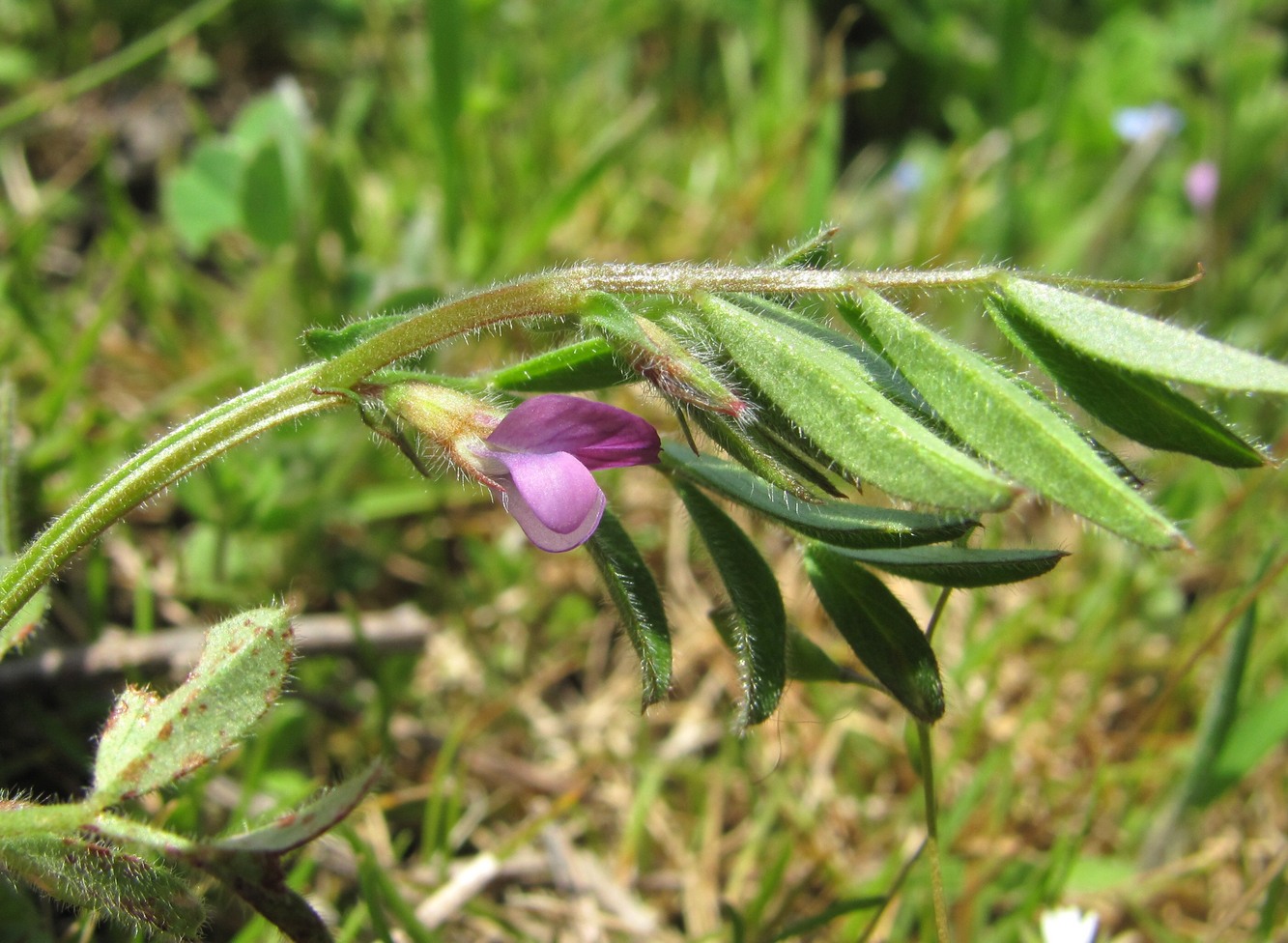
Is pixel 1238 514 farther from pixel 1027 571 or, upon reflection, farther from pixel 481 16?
pixel 481 16

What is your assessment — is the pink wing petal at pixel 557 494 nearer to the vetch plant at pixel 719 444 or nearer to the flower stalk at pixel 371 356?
the vetch plant at pixel 719 444

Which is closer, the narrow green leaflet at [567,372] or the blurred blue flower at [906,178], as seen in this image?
the narrow green leaflet at [567,372]

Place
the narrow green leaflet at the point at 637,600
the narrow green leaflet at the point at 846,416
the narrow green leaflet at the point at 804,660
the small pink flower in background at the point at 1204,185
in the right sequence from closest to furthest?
1. the narrow green leaflet at the point at 846,416
2. the narrow green leaflet at the point at 637,600
3. the narrow green leaflet at the point at 804,660
4. the small pink flower in background at the point at 1204,185

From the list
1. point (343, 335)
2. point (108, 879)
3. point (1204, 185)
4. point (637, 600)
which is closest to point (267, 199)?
point (343, 335)

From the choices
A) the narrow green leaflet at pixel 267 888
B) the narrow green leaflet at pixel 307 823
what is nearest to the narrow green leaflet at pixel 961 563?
the narrow green leaflet at pixel 307 823

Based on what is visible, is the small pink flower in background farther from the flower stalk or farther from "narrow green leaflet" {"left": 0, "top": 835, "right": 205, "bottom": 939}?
"narrow green leaflet" {"left": 0, "top": 835, "right": 205, "bottom": 939}

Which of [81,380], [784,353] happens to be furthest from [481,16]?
Answer: [784,353]

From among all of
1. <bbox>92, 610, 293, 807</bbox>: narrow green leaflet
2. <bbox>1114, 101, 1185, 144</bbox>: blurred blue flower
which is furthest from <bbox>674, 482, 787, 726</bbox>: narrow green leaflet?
<bbox>1114, 101, 1185, 144</bbox>: blurred blue flower
